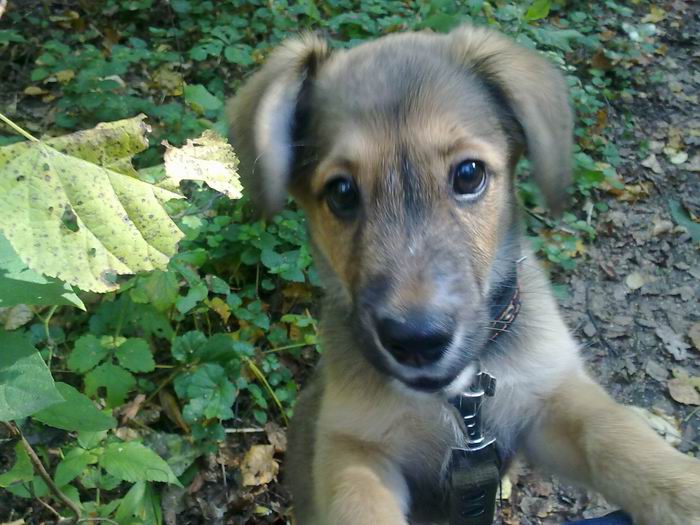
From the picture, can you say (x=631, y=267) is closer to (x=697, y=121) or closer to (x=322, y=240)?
(x=697, y=121)

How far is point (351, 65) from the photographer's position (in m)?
2.60

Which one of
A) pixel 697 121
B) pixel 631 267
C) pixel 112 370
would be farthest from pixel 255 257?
pixel 697 121

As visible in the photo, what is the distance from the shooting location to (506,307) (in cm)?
261

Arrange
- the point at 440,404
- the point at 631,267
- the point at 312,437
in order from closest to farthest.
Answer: the point at 440,404 < the point at 312,437 < the point at 631,267

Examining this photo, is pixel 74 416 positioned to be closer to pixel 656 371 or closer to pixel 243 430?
pixel 243 430

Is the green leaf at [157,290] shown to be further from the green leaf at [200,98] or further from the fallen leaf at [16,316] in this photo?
the green leaf at [200,98]

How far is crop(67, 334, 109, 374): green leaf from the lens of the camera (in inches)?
130

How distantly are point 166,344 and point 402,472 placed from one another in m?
1.93

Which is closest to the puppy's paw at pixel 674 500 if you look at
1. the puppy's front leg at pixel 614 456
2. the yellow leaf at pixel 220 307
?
the puppy's front leg at pixel 614 456

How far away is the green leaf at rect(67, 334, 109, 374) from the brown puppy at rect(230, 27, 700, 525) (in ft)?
3.78

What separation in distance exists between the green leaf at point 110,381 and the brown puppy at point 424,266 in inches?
38.8

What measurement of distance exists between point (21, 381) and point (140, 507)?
160cm

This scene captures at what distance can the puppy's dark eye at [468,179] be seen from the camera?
2.30 metres

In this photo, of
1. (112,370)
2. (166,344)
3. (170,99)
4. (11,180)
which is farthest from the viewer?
(170,99)
